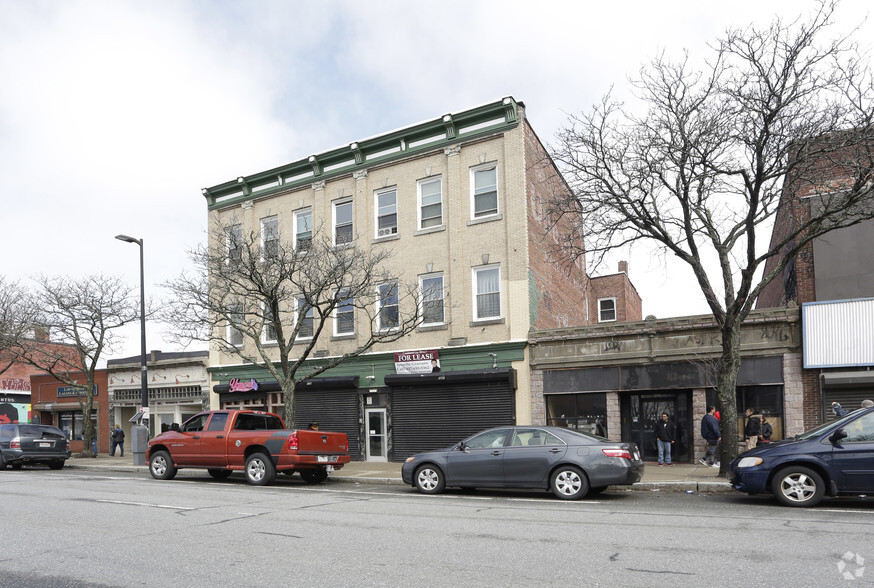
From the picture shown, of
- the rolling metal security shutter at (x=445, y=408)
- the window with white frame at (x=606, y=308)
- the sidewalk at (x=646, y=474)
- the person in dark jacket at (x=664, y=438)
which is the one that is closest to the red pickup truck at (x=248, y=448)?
the sidewalk at (x=646, y=474)

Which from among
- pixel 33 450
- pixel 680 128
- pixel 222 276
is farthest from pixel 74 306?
pixel 680 128

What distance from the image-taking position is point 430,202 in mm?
23438

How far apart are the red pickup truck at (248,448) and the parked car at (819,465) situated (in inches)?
359

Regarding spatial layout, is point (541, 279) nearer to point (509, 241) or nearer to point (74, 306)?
point (509, 241)

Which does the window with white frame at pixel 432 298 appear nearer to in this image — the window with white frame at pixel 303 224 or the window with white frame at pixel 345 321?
the window with white frame at pixel 345 321

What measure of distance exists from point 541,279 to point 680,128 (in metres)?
8.79

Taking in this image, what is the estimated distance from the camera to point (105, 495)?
13.7 meters

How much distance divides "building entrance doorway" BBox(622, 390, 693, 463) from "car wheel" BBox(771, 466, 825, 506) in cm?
811

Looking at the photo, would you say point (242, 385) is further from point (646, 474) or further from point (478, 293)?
point (646, 474)

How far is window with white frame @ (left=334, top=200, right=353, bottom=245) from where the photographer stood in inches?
982

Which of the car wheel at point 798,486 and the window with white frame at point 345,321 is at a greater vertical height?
the window with white frame at point 345,321

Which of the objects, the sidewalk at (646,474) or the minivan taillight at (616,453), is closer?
the minivan taillight at (616,453)

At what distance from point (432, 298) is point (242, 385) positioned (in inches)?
335

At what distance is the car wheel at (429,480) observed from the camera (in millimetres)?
13984
